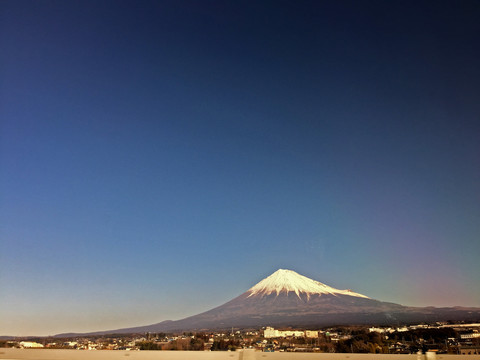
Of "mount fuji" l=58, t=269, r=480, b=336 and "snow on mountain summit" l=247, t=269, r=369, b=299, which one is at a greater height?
"snow on mountain summit" l=247, t=269, r=369, b=299

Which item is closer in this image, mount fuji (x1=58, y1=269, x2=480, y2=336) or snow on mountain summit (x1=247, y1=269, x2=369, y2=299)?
mount fuji (x1=58, y1=269, x2=480, y2=336)

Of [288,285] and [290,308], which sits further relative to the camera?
[288,285]

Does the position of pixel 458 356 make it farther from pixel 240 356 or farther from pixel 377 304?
pixel 377 304

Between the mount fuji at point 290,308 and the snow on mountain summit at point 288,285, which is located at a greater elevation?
the snow on mountain summit at point 288,285

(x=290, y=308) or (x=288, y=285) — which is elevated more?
(x=288, y=285)

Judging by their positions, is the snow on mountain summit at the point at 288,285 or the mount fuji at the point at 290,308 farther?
the snow on mountain summit at the point at 288,285

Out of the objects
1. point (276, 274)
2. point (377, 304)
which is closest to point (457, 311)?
point (377, 304)
